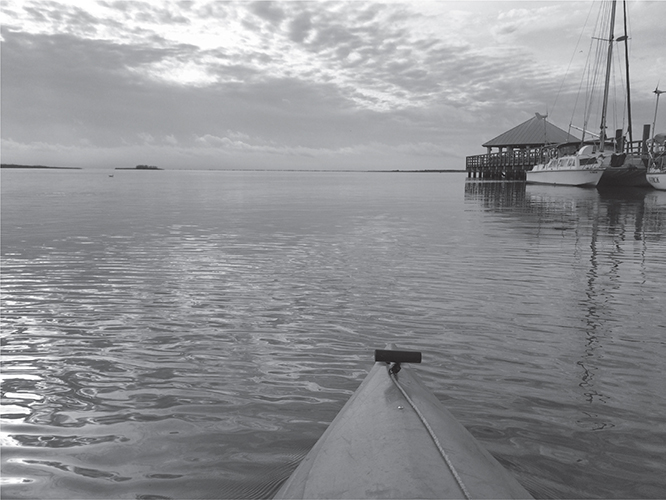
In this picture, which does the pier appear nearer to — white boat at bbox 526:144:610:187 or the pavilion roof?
the pavilion roof

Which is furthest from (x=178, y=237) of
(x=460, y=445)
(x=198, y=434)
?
(x=460, y=445)

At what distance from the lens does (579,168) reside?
4259 centimetres

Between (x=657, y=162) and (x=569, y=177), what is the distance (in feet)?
23.4

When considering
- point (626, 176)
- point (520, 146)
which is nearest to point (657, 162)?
point (626, 176)

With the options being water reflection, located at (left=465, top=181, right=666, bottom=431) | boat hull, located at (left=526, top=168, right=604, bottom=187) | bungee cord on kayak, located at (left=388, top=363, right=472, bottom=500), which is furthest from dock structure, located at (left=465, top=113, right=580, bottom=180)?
bungee cord on kayak, located at (left=388, top=363, right=472, bottom=500)

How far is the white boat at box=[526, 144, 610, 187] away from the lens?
40.5m

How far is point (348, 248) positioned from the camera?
1309 cm

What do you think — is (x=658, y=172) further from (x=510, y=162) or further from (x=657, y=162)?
(x=510, y=162)

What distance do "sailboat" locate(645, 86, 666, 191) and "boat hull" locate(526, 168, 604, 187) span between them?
3.66m

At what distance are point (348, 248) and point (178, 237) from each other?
5144mm

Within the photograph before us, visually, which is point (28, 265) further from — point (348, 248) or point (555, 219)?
point (555, 219)

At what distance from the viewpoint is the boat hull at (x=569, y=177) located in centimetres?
4131

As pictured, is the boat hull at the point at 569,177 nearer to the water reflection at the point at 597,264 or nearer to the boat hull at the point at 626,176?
the boat hull at the point at 626,176

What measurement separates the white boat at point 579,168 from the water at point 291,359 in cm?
3197
